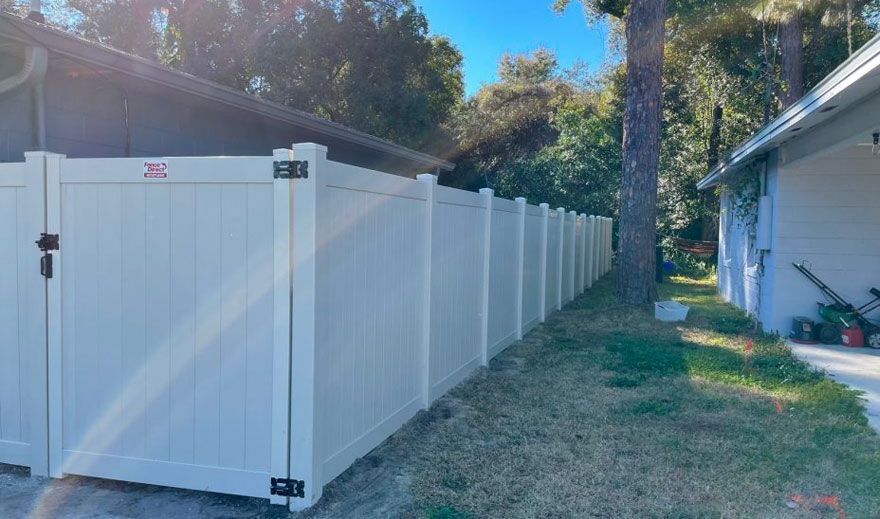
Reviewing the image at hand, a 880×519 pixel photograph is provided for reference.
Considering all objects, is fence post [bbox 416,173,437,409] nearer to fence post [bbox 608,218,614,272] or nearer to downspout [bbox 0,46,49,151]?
downspout [bbox 0,46,49,151]

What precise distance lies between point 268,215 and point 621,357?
199 inches

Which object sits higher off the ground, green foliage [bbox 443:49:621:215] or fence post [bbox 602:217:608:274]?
green foliage [bbox 443:49:621:215]

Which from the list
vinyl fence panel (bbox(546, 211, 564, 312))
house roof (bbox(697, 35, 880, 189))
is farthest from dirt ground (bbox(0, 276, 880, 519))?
vinyl fence panel (bbox(546, 211, 564, 312))

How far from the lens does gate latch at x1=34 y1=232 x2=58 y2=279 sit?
12.2ft

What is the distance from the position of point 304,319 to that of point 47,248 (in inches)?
64.3

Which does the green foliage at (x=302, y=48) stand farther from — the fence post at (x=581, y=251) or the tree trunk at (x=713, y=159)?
the tree trunk at (x=713, y=159)

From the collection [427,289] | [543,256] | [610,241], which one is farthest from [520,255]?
[610,241]

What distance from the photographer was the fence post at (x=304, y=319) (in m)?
3.28

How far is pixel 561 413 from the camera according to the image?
516 centimetres

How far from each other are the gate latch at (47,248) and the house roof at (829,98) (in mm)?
5562

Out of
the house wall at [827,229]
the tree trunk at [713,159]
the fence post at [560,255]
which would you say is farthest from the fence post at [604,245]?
the house wall at [827,229]

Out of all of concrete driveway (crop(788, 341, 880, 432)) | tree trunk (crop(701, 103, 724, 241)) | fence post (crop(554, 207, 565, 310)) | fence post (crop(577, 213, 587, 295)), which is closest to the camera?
concrete driveway (crop(788, 341, 880, 432))

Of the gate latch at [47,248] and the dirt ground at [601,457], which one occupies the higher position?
the gate latch at [47,248]

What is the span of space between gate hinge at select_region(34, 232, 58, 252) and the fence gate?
0.11 ft
